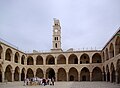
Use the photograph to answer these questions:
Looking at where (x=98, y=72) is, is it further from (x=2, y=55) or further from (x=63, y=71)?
(x=2, y=55)

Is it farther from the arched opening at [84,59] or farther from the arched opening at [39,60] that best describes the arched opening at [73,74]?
the arched opening at [39,60]

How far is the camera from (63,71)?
47219 millimetres

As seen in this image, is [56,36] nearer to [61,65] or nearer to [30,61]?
[30,61]

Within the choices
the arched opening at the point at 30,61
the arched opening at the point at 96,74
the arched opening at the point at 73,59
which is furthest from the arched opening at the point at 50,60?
the arched opening at the point at 96,74

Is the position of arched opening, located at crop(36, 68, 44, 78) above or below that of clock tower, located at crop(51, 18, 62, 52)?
below

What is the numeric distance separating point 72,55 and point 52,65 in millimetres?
5787

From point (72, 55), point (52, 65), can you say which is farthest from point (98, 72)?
point (52, 65)

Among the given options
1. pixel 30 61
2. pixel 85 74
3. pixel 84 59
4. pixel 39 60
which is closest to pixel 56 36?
pixel 39 60

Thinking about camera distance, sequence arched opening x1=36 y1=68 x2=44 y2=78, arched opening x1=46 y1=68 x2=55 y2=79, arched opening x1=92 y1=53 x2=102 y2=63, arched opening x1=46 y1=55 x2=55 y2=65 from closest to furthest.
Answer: arched opening x1=92 y1=53 x2=102 y2=63 < arched opening x1=46 y1=68 x2=55 y2=79 < arched opening x1=36 y1=68 x2=44 y2=78 < arched opening x1=46 y1=55 x2=55 y2=65

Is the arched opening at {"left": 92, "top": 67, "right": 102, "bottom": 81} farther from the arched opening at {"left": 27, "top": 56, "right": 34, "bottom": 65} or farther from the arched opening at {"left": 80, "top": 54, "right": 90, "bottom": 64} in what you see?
the arched opening at {"left": 27, "top": 56, "right": 34, "bottom": 65}

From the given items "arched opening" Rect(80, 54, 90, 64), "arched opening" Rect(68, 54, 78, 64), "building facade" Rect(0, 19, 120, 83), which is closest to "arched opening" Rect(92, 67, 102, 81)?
"building facade" Rect(0, 19, 120, 83)

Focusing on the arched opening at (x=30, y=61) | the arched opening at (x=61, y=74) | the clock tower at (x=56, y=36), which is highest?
Result: the clock tower at (x=56, y=36)

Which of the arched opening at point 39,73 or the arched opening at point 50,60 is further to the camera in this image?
the arched opening at point 50,60

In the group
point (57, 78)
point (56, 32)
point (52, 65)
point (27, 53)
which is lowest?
point (57, 78)
